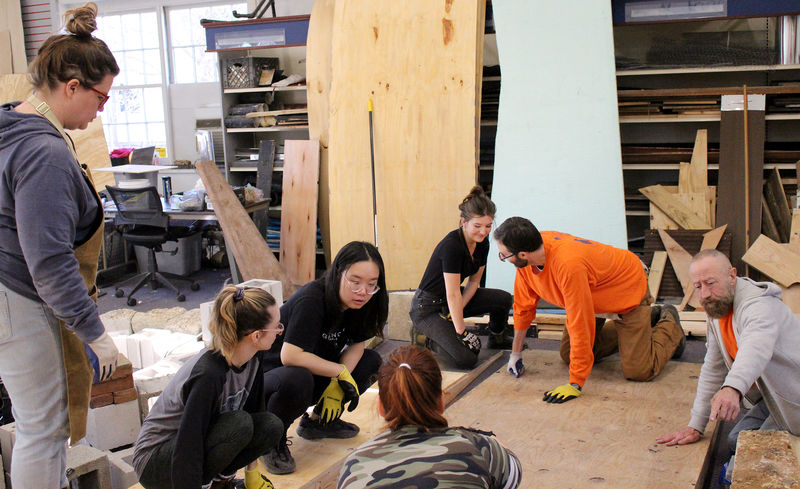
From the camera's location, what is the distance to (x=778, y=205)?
5.14m

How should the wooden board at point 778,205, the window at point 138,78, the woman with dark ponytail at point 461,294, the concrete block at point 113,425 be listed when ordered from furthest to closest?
the window at point 138,78, the wooden board at point 778,205, the woman with dark ponytail at point 461,294, the concrete block at point 113,425

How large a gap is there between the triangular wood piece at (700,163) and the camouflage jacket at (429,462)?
165 inches

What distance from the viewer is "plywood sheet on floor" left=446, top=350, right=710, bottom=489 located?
8.27ft

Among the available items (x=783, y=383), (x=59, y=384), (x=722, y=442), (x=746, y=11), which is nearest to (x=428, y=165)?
(x=746, y=11)

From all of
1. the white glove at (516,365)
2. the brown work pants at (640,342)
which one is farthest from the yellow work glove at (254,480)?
the brown work pants at (640,342)

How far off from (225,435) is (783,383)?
5.97 ft

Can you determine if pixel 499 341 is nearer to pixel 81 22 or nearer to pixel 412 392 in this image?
pixel 412 392

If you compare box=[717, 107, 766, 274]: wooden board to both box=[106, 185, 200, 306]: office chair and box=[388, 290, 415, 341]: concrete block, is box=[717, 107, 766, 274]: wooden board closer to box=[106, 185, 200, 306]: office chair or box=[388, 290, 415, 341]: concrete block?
box=[388, 290, 415, 341]: concrete block

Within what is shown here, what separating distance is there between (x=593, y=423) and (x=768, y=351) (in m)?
0.89

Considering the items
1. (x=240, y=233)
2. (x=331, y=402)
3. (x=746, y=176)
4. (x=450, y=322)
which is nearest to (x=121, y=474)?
(x=331, y=402)

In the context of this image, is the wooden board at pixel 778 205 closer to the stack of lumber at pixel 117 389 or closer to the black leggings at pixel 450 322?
the black leggings at pixel 450 322

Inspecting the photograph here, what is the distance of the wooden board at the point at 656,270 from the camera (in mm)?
5105

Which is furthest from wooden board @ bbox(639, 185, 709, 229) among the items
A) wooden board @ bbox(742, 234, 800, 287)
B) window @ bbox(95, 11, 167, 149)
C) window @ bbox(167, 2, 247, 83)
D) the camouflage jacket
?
window @ bbox(95, 11, 167, 149)

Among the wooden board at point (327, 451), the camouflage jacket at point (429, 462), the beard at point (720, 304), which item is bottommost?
the wooden board at point (327, 451)
